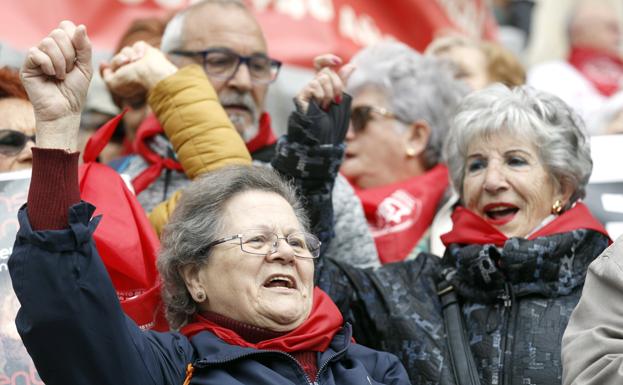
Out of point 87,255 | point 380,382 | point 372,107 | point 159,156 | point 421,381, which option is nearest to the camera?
point 87,255

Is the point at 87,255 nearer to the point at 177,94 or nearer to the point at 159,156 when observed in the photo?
the point at 177,94

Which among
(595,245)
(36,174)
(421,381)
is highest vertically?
(595,245)

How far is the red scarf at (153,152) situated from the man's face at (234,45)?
34mm

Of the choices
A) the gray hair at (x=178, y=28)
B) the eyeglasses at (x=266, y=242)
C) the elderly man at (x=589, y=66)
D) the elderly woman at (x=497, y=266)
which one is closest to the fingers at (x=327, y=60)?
the elderly woman at (x=497, y=266)

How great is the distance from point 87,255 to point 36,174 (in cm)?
25

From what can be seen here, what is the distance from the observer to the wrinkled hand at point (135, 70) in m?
4.63

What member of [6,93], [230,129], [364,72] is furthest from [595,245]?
[6,93]

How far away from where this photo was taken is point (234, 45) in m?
5.16

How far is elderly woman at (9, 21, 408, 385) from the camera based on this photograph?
323cm

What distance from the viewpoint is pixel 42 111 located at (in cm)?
347

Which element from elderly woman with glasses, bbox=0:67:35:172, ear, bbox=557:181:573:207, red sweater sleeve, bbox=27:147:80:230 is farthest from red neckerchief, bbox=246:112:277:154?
red sweater sleeve, bbox=27:147:80:230

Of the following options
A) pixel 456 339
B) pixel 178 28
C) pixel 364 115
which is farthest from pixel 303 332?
pixel 364 115

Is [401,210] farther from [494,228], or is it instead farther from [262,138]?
[494,228]

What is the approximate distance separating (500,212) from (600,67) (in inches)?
180
